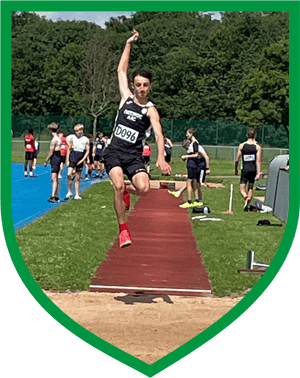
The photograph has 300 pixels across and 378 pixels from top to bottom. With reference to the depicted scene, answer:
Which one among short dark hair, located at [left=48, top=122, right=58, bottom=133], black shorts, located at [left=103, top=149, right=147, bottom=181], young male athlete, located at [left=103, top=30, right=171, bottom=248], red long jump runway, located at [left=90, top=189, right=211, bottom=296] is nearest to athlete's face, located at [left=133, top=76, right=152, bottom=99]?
young male athlete, located at [left=103, top=30, right=171, bottom=248]

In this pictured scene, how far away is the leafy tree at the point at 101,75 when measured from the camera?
12828mm

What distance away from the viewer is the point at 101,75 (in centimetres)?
1355

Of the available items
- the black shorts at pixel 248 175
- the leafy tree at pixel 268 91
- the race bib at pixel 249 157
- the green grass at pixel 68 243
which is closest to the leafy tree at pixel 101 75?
the green grass at pixel 68 243

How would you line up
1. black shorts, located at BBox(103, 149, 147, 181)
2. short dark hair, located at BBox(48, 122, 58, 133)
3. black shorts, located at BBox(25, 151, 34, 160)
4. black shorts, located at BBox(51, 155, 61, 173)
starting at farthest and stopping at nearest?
1. black shorts, located at BBox(25, 151, 34, 160)
2. black shorts, located at BBox(51, 155, 61, 173)
3. short dark hair, located at BBox(48, 122, 58, 133)
4. black shorts, located at BBox(103, 149, 147, 181)

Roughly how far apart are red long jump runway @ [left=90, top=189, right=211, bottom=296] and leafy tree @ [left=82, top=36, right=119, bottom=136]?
80.6 inches

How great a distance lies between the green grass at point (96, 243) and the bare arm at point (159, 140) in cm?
218

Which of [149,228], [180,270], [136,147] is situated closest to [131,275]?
[180,270]

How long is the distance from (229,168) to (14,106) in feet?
27.0

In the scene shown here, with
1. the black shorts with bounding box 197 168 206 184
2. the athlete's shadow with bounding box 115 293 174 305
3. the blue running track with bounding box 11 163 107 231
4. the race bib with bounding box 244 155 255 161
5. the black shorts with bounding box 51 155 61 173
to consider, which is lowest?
the athlete's shadow with bounding box 115 293 174 305

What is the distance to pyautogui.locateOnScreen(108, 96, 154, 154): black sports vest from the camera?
7109 mm

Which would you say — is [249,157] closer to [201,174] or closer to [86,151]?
[201,174]

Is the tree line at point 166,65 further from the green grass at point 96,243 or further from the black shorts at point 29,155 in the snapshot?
the green grass at point 96,243

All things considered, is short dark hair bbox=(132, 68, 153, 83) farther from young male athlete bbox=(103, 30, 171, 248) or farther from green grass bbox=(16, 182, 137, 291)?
green grass bbox=(16, 182, 137, 291)

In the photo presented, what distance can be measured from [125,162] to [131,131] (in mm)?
298
